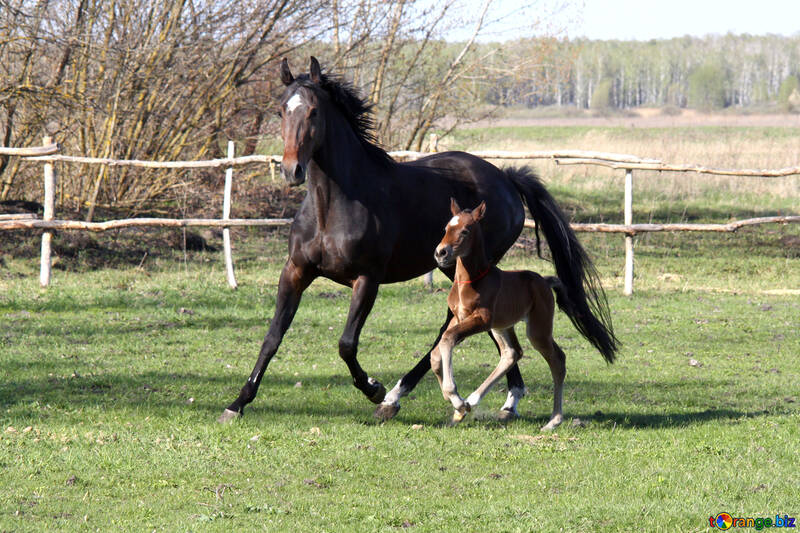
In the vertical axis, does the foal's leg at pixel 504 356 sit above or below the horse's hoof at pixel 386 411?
above

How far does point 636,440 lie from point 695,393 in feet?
6.34

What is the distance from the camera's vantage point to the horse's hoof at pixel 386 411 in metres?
6.47

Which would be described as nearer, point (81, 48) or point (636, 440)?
point (636, 440)

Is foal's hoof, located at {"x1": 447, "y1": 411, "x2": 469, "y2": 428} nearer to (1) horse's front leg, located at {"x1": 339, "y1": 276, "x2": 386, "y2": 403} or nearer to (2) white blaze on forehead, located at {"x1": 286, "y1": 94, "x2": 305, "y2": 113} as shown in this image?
(1) horse's front leg, located at {"x1": 339, "y1": 276, "x2": 386, "y2": 403}

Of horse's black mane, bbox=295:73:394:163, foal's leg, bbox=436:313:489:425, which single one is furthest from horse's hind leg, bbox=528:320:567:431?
horse's black mane, bbox=295:73:394:163

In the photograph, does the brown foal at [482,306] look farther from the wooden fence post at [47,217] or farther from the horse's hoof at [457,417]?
the wooden fence post at [47,217]

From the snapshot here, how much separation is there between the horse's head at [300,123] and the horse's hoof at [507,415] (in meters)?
2.19

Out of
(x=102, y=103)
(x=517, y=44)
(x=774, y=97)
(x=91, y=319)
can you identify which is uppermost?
(x=774, y=97)

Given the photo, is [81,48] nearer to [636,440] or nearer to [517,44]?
[517,44]

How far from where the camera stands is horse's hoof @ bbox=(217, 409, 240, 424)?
6.24 m

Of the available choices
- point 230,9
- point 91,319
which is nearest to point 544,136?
point 230,9

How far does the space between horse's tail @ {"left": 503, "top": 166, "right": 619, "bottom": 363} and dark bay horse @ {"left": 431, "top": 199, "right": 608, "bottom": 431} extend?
1.57ft

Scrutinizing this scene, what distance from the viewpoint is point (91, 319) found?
1067 centimetres

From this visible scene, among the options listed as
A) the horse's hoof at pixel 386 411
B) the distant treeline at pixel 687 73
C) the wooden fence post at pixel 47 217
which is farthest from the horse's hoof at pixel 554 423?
the distant treeline at pixel 687 73
